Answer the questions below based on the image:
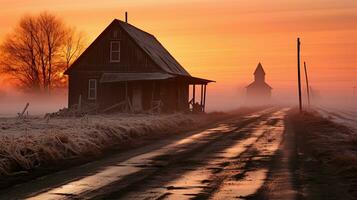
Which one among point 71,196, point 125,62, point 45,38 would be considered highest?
point 45,38

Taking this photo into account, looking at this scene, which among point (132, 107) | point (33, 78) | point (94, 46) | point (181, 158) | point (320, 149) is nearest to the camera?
point (181, 158)

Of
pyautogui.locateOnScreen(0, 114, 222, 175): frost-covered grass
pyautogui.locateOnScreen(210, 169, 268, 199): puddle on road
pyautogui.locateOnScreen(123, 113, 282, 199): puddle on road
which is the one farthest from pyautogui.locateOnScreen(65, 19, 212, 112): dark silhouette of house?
pyautogui.locateOnScreen(210, 169, 268, 199): puddle on road

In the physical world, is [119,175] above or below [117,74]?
below

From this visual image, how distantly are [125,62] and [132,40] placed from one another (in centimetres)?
186

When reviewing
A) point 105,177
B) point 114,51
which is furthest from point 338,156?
point 114,51

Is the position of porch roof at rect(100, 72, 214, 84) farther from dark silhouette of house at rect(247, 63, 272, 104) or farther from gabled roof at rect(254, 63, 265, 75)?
gabled roof at rect(254, 63, 265, 75)

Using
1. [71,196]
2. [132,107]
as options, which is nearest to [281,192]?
[71,196]

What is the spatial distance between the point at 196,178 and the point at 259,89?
5063 inches

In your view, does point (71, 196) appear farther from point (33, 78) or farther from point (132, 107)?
point (33, 78)

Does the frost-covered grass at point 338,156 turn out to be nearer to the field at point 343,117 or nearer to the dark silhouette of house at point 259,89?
the field at point 343,117

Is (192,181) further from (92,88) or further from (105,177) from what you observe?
(92,88)

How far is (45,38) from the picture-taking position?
67.3m

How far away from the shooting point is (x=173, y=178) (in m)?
10.2

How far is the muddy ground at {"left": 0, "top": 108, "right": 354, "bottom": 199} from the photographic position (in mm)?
8469
